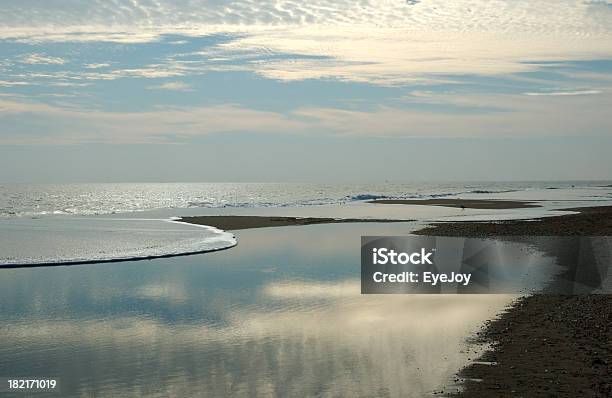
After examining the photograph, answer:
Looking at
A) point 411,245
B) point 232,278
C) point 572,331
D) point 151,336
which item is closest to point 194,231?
point 411,245

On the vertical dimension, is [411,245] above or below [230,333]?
below

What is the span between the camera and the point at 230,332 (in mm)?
17516

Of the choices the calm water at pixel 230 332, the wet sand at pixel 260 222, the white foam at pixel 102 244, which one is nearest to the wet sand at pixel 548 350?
the calm water at pixel 230 332

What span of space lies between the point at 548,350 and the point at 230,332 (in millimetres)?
8248

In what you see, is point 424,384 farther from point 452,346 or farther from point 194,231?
point 194,231

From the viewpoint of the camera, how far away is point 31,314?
65.5 ft

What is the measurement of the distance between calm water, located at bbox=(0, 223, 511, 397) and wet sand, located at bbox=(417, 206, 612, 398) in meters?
0.75

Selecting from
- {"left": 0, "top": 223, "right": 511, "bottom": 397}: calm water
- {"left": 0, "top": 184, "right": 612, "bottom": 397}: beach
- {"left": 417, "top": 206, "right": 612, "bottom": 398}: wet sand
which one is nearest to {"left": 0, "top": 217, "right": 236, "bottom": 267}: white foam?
{"left": 0, "top": 184, "right": 612, "bottom": 397}: beach

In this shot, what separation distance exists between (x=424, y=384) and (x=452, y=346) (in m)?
3.29

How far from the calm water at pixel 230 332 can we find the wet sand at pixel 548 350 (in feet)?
2.46

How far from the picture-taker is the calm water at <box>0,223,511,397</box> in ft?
43.6

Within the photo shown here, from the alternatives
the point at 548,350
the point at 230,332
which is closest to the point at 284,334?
the point at 230,332

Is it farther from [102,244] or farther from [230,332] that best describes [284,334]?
[102,244]

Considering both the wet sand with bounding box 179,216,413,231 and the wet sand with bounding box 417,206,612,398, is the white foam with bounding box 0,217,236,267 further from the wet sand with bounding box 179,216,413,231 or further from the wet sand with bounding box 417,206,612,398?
the wet sand with bounding box 417,206,612,398
